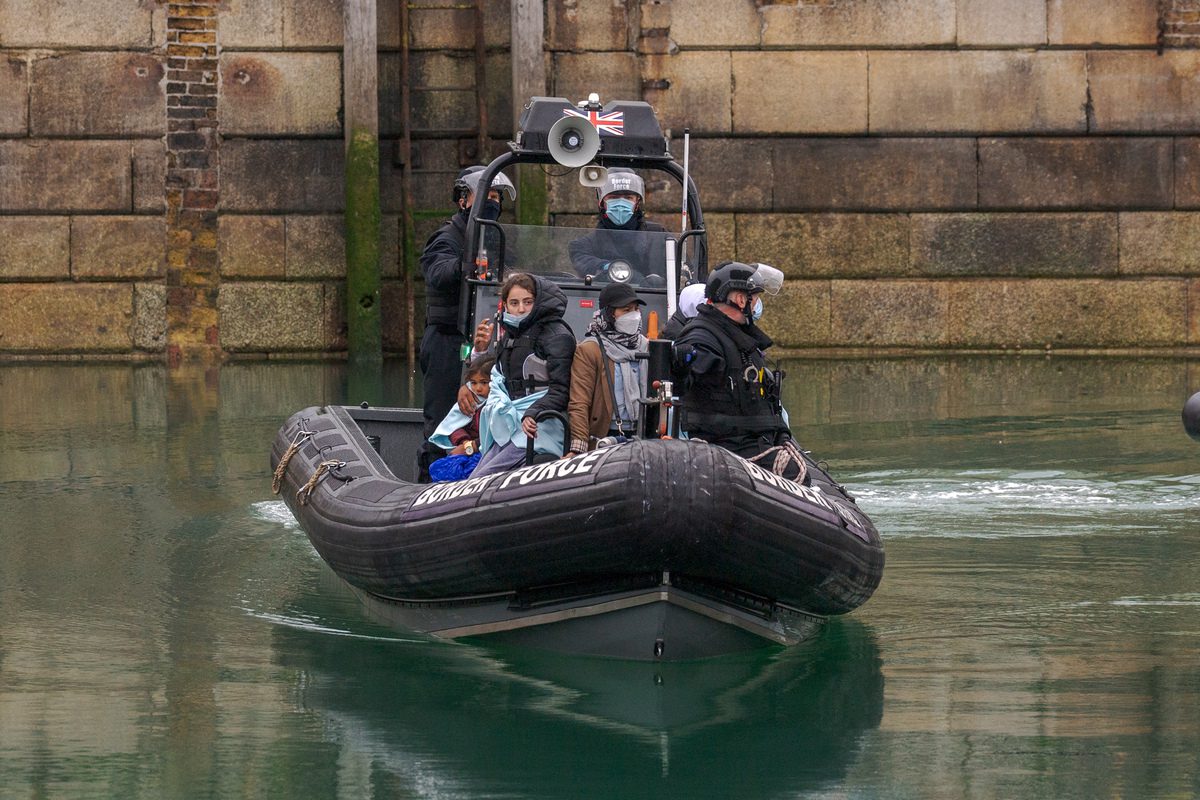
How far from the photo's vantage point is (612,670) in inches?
238

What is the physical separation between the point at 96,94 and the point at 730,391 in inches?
385

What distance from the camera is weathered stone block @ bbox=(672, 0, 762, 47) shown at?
15.1 meters

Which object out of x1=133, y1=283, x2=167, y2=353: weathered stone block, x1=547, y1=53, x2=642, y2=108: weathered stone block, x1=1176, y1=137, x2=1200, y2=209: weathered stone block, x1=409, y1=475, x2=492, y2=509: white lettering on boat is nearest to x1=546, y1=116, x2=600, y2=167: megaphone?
x1=409, y1=475, x2=492, y2=509: white lettering on boat

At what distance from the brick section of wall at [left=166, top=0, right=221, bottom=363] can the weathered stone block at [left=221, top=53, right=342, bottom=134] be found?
128mm

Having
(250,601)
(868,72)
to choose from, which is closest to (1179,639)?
(250,601)

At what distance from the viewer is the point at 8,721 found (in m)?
5.41

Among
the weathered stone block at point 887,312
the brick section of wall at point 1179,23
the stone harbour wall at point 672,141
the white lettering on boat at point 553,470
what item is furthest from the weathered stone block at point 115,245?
the white lettering on boat at point 553,470

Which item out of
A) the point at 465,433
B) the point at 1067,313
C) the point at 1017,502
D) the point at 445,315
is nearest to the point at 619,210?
the point at 445,315

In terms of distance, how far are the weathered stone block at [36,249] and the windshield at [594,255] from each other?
25.6ft

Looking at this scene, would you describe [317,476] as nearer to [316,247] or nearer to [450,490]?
[450,490]

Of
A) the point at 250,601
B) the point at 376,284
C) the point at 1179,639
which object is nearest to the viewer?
the point at 1179,639

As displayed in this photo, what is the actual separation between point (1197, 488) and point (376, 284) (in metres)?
7.18

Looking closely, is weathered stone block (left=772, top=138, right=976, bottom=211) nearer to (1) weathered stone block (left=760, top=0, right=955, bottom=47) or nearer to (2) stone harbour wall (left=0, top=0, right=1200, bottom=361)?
(2) stone harbour wall (left=0, top=0, right=1200, bottom=361)

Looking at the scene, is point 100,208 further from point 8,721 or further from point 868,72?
point 8,721
